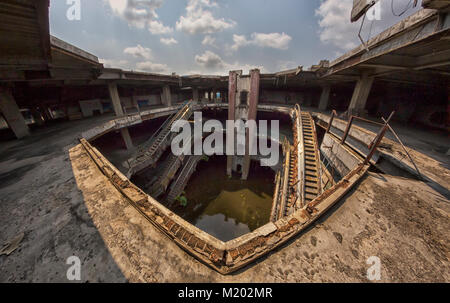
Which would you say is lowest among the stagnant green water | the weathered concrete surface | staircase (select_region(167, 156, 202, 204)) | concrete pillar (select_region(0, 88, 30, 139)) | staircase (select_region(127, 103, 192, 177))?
the stagnant green water

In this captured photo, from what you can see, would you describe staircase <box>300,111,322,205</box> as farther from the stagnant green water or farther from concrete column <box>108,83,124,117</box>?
concrete column <box>108,83,124,117</box>

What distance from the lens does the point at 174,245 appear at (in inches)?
91.4

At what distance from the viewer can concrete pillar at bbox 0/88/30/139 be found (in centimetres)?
802

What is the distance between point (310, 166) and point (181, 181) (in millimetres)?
10473

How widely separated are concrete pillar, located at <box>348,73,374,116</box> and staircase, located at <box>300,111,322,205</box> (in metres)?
5.66

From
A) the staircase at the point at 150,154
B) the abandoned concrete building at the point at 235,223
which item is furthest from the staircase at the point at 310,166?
the staircase at the point at 150,154

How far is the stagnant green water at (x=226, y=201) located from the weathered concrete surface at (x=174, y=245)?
7.72 m

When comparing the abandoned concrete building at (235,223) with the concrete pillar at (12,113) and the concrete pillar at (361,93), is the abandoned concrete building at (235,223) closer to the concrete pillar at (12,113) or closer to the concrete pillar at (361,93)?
Result: the concrete pillar at (12,113)

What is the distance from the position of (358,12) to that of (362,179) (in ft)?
26.3

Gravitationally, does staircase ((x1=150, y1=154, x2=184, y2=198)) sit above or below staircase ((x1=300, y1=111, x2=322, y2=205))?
below

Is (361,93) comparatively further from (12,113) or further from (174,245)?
(12,113)

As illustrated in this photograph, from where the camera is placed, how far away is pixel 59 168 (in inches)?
183

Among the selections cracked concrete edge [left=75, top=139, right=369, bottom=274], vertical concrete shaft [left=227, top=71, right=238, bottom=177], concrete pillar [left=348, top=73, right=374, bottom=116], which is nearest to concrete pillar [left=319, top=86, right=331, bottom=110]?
concrete pillar [left=348, top=73, right=374, bottom=116]

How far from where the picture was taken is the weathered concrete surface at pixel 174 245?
2012 millimetres
